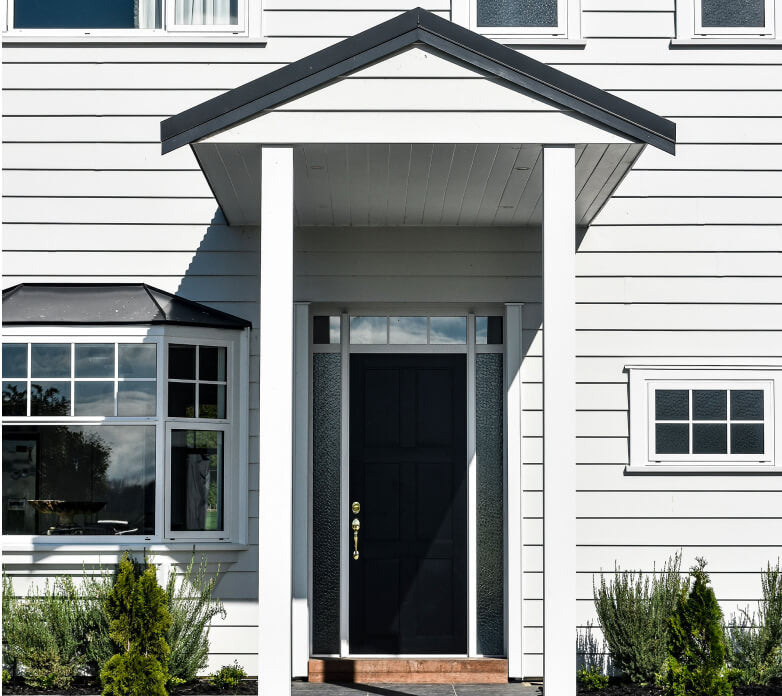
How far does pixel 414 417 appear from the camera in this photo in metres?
7.10

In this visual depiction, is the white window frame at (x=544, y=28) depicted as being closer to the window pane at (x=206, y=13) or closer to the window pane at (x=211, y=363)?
the window pane at (x=206, y=13)

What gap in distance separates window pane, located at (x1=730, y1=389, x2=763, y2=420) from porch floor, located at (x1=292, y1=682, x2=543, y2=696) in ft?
7.47

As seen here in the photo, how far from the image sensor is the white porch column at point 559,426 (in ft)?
16.4

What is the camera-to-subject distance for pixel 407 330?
7.15m

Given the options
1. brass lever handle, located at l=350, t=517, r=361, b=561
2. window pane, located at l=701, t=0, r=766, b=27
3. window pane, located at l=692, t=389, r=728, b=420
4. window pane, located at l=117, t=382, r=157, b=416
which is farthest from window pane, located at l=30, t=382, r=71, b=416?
window pane, located at l=701, t=0, r=766, b=27

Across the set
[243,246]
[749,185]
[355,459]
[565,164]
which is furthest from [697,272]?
[243,246]

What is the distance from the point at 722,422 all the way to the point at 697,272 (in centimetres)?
104

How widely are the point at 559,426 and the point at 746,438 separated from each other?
242 centimetres

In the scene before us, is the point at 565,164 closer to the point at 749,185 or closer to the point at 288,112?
the point at 288,112

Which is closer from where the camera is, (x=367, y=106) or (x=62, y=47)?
(x=367, y=106)

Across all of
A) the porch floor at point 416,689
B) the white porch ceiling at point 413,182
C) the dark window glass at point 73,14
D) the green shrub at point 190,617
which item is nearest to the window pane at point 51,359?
the white porch ceiling at point 413,182

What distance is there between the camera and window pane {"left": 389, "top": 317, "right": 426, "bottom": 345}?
7145 millimetres

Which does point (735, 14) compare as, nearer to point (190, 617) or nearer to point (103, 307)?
point (103, 307)

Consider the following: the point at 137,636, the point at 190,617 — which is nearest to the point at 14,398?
the point at 190,617
